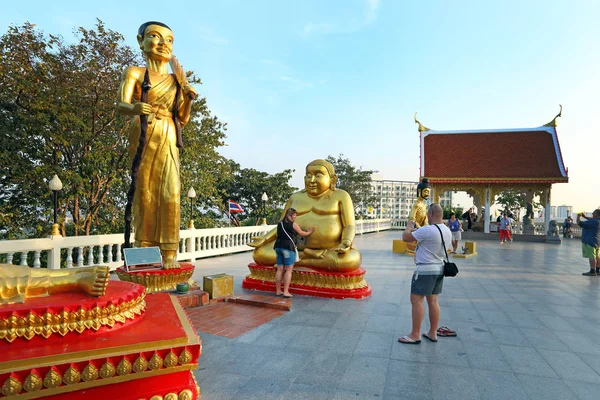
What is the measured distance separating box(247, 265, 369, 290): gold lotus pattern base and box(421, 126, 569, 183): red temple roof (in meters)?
15.1

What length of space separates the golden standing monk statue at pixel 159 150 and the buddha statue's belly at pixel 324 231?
84.4 inches

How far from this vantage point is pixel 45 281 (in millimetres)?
2248

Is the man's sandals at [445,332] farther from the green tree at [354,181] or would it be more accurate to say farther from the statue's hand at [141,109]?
the green tree at [354,181]

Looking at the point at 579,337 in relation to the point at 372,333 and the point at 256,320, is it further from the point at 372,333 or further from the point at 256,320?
the point at 256,320

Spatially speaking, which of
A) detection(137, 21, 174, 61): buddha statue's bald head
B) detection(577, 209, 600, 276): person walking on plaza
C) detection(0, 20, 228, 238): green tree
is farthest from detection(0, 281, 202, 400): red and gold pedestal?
detection(577, 209, 600, 276): person walking on plaza

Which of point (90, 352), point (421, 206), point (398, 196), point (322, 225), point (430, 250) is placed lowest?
point (90, 352)

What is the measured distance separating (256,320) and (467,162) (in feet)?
61.5

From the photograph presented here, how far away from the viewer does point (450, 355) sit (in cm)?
339

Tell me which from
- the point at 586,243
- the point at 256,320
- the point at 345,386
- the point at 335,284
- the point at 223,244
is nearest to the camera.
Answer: the point at 345,386

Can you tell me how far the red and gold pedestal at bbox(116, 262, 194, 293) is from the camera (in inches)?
183

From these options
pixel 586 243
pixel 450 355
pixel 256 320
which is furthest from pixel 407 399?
pixel 586 243

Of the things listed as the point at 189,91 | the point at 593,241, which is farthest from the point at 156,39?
the point at 593,241

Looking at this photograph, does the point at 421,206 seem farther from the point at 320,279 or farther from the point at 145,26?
the point at 145,26

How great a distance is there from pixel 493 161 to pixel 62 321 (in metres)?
21.5
